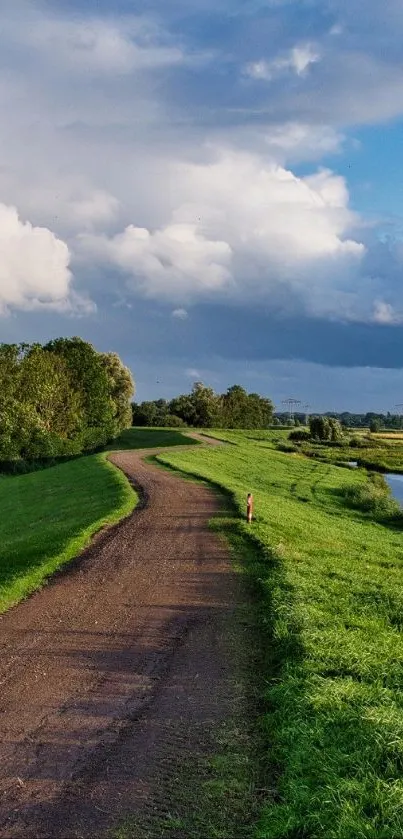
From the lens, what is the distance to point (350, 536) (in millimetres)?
25547

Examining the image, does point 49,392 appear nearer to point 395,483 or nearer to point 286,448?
point 286,448

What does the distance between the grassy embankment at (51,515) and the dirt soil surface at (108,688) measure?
2.16 ft

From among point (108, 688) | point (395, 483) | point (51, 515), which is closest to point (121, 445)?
point (395, 483)

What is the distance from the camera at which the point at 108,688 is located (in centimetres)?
912

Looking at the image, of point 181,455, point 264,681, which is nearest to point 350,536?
point 264,681

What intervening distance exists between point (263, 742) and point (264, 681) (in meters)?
1.72

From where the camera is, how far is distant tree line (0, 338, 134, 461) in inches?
2662

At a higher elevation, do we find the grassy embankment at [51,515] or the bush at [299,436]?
the bush at [299,436]

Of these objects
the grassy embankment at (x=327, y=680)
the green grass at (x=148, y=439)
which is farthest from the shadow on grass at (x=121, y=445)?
the grassy embankment at (x=327, y=680)

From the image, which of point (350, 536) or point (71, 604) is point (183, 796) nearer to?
point (71, 604)

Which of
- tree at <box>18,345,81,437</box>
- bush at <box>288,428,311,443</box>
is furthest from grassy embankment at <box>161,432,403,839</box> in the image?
bush at <box>288,428,311,443</box>

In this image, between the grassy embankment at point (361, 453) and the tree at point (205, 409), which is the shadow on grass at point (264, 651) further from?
the tree at point (205, 409)

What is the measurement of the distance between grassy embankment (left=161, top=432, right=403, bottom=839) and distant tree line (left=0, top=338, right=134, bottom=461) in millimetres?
49173

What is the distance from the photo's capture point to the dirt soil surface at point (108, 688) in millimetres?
6488
